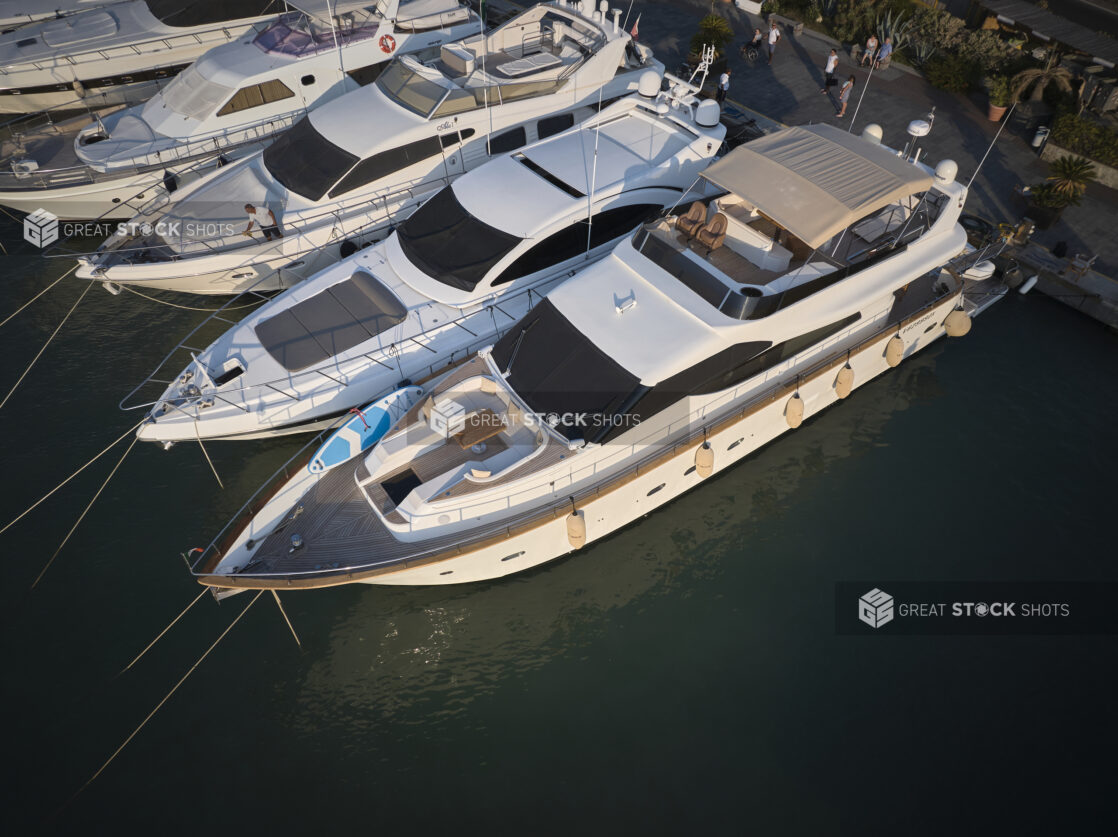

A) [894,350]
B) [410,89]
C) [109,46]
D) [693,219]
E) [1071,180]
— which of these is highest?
[410,89]

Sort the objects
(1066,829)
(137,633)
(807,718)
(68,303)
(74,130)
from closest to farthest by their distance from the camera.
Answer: (1066,829), (807,718), (137,633), (68,303), (74,130)

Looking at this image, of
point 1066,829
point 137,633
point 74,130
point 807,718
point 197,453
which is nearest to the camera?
point 1066,829

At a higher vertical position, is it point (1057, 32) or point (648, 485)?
point (1057, 32)

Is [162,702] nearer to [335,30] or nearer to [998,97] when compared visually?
[335,30]

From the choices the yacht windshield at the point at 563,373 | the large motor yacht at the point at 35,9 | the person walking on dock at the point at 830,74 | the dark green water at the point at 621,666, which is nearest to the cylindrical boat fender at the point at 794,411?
the dark green water at the point at 621,666

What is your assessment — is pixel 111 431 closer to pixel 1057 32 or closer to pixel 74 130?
pixel 74 130

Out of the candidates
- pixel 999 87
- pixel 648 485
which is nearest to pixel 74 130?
pixel 648 485

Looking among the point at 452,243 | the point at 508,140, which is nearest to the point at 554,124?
the point at 508,140
